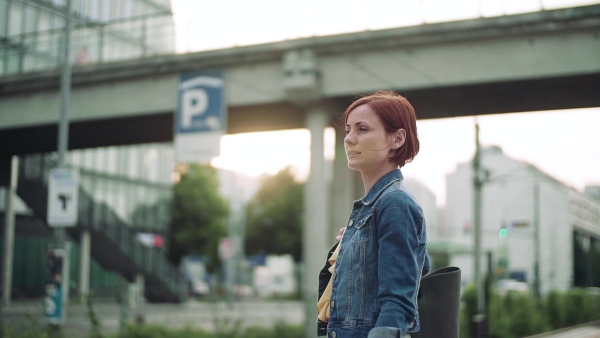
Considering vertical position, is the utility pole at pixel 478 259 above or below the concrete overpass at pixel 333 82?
below

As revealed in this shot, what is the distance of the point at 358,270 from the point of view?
2.34 metres

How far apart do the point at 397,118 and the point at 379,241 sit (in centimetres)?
45

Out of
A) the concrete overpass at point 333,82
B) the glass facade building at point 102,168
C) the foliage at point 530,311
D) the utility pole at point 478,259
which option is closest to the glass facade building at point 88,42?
the glass facade building at point 102,168

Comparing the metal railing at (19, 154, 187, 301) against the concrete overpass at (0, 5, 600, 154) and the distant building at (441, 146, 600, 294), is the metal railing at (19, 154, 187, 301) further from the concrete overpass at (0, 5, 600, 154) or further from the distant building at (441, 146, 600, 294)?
the distant building at (441, 146, 600, 294)

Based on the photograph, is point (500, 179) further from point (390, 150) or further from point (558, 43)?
point (390, 150)

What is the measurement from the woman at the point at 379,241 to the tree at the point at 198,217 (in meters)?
52.7

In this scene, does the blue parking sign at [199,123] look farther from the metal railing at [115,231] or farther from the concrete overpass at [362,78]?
the metal railing at [115,231]

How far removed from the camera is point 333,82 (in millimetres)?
18734

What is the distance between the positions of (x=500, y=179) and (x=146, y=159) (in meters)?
24.2

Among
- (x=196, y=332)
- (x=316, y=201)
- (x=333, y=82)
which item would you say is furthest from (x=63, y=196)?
(x=316, y=201)

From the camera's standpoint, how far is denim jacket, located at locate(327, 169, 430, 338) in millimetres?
2193

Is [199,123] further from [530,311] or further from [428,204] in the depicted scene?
[428,204]

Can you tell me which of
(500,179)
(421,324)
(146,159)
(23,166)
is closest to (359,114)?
(421,324)

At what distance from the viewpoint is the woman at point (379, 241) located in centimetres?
221
